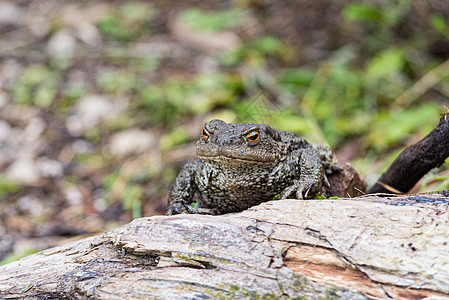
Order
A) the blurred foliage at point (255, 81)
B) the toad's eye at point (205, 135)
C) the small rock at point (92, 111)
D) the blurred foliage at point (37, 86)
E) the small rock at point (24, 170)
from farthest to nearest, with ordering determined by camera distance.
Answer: the blurred foliage at point (37, 86), the small rock at point (92, 111), the small rock at point (24, 170), the blurred foliage at point (255, 81), the toad's eye at point (205, 135)

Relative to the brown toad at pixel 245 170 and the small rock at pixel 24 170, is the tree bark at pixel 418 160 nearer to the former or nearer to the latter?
the brown toad at pixel 245 170

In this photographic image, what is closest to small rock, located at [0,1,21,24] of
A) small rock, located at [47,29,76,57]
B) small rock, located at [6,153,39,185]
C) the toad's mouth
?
small rock, located at [47,29,76,57]

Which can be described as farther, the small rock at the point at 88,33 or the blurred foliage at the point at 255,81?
the small rock at the point at 88,33

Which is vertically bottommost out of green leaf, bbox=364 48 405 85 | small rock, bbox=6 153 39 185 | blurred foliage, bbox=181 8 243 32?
small rock, bbox=6 153 39 185

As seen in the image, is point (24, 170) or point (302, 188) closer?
point (302, 188)

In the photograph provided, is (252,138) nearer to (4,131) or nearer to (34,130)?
(34,130)

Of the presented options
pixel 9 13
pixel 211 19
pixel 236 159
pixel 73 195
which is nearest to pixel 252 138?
pixel 236 159

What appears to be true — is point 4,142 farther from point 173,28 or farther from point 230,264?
point 230,264

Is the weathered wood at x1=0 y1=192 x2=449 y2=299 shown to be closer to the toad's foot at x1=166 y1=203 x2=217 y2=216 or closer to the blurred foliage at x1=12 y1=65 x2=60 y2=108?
the toad's foot at x1=166 y1=203 x2=217 y2=216

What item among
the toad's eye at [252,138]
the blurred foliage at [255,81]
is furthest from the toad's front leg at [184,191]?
the blurred foliage at [255,81]
